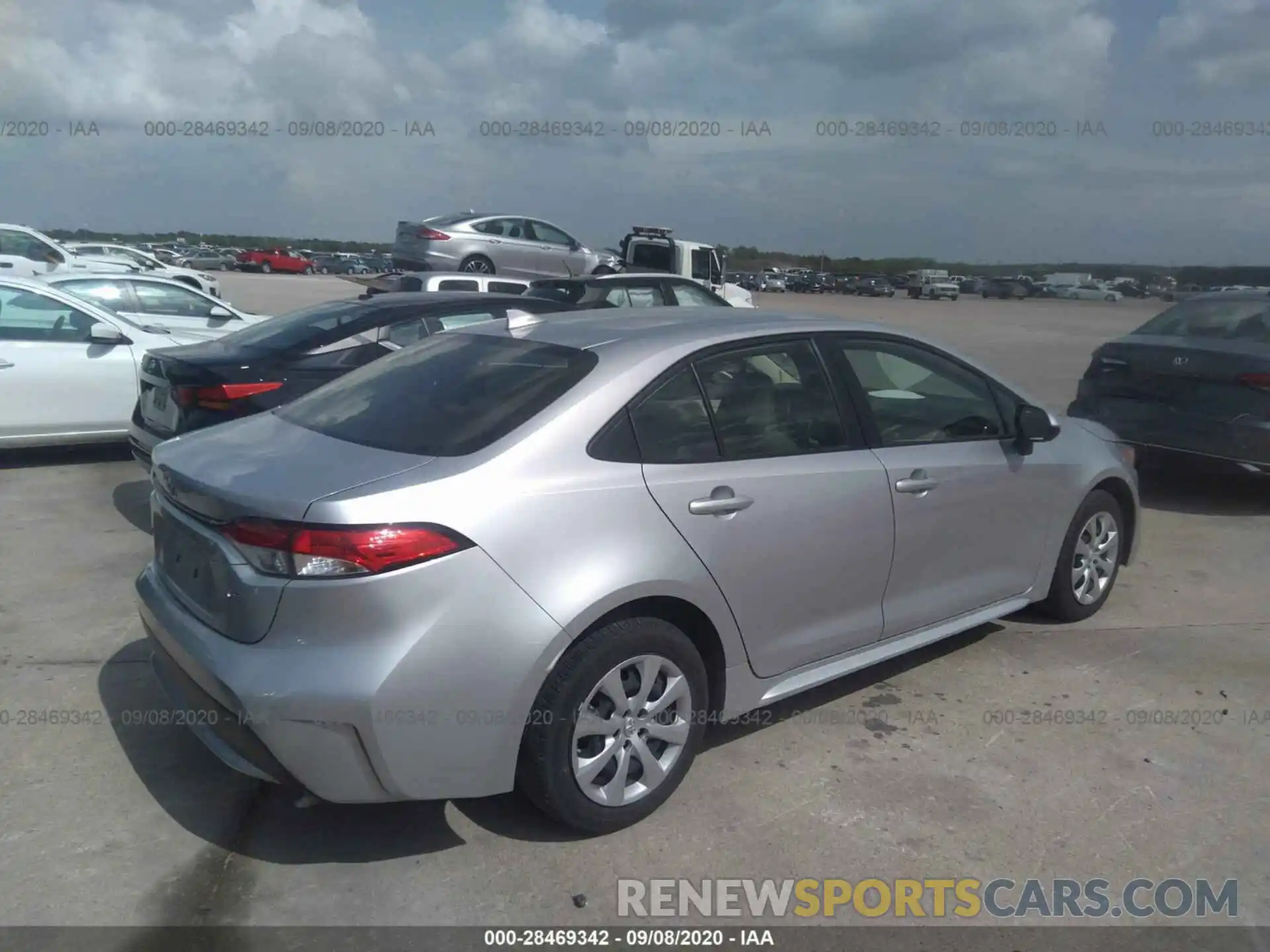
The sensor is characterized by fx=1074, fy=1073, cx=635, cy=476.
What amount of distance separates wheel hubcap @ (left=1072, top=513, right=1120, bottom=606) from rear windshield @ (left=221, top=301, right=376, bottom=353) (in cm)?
452

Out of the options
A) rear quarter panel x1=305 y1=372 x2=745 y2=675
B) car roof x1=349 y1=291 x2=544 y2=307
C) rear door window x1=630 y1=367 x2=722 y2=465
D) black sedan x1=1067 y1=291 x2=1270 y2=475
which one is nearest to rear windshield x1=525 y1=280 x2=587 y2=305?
car roof x1=349 y1=291 x2=544 y2=307

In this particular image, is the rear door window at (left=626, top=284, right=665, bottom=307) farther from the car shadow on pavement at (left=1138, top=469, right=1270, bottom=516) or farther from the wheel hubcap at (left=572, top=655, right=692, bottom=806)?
the wheel hubcap at (left=572, top=655, right=692, bottom=806)

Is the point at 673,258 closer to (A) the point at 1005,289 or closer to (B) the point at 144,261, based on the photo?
(B) the point at 144,261

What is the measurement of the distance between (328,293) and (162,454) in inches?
1262

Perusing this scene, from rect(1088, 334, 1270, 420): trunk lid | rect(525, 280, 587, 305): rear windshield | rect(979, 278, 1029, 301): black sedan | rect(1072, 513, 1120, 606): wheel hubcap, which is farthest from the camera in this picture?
rect(979, 278, 1029, 301): black sedan

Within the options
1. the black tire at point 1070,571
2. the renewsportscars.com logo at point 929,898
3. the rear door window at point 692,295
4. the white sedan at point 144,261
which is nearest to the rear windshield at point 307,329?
the black tire at point 1070,571

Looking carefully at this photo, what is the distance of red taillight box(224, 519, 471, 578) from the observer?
297 centimetres

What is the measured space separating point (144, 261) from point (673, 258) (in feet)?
56.9

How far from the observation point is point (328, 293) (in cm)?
3425

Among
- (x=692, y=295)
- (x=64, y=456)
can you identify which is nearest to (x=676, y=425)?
(x=64, y=456)

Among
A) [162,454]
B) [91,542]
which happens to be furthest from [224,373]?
[162,454]

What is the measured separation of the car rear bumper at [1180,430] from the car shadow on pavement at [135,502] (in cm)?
685

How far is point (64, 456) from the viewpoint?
29.8ft

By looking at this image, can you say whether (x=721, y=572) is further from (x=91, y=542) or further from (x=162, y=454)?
(x=91, y=542)
